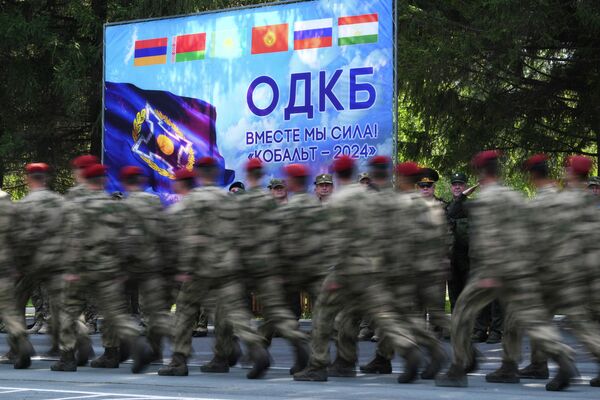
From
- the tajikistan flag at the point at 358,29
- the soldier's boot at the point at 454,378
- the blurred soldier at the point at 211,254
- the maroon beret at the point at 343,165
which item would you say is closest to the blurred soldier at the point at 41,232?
the blurred soldier at the point at 211,254

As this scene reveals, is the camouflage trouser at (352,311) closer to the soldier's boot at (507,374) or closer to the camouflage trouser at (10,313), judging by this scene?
the soldier's boot at (507,374)

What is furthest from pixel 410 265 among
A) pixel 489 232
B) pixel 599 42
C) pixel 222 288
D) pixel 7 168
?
pixel 7 168

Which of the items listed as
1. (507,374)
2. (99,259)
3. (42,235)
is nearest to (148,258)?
(99,259)

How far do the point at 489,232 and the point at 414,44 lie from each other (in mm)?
10674

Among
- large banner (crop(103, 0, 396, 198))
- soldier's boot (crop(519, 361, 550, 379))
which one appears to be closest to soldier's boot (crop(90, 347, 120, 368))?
soldier's boot (crop(519, 361, 550, 379))

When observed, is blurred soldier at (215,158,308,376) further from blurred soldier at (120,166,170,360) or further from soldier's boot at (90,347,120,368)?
soldier's boot at (90,347,120,368)

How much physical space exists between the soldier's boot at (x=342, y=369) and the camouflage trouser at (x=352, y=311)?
0.22 ft

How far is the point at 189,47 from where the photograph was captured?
1962 centimetres

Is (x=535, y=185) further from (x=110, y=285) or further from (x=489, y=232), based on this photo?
(x=110, y=285)

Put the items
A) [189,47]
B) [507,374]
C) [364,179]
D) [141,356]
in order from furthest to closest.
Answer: [189,47], [364,179], [141,356], [507,374]

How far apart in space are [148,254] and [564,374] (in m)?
4.26

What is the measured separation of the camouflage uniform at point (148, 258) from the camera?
12.3m

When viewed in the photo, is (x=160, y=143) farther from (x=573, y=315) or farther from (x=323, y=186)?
(x=573, y=315)

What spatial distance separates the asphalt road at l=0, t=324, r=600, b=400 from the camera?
1021cm
